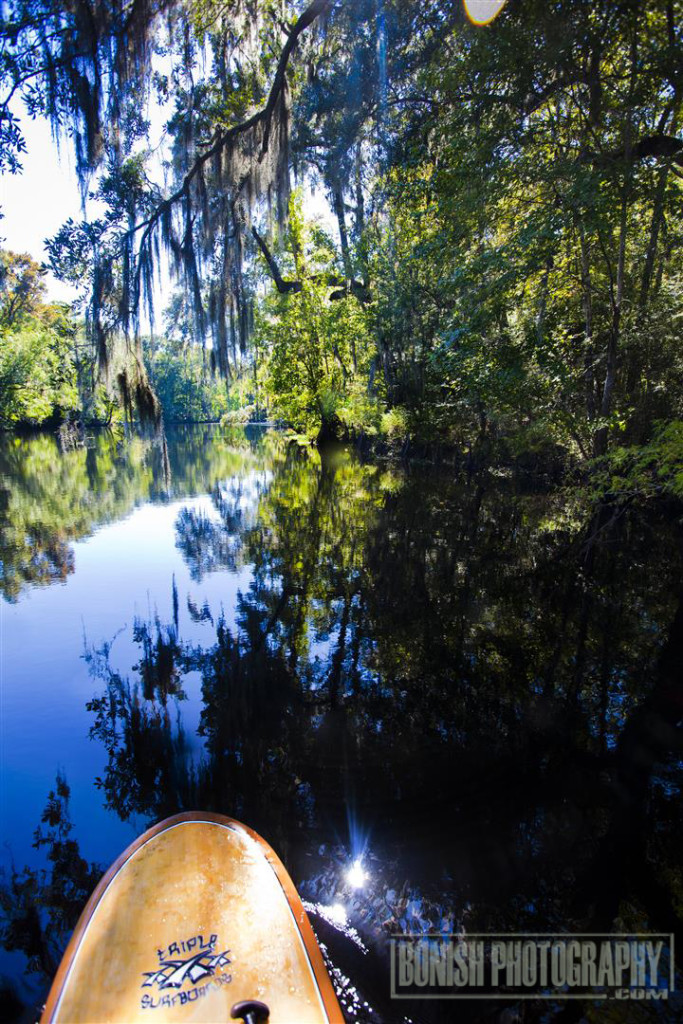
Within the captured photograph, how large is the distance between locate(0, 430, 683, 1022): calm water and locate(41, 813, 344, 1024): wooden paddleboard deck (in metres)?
0.35

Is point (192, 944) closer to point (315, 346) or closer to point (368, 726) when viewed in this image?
point (368, 726)

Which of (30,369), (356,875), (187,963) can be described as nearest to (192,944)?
(187,963)

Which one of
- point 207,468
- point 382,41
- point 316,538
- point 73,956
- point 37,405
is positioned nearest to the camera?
point 73,956

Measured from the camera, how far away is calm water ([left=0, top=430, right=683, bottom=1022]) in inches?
94.1

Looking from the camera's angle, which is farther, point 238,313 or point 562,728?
point 238,313

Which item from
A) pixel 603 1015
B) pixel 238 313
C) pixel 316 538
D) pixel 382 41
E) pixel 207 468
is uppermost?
pixel 382 41

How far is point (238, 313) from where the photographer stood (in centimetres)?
804

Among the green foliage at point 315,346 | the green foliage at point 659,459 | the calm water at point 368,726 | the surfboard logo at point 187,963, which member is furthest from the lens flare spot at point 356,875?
the green foliage at point 315,346

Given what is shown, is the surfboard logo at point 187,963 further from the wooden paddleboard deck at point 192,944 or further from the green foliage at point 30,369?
the green foliage at point 30,369

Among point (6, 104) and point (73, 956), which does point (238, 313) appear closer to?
point (6, 104)

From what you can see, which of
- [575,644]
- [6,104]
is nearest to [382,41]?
[6,104]

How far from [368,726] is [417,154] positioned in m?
7.82

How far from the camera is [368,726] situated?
12.4 ft

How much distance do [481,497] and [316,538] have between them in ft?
17.0
